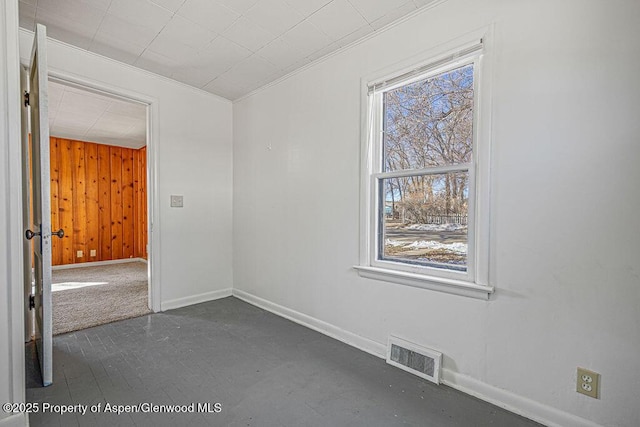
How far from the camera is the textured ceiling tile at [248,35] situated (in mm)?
2258

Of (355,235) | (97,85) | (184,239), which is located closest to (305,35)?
(355,235)

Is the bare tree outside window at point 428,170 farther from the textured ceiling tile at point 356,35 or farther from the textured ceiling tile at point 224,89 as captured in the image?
the textured ceiling tile at point 224,89

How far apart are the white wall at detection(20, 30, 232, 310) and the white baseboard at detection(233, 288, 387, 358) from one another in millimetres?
564

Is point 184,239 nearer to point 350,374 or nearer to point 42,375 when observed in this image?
point 42,375

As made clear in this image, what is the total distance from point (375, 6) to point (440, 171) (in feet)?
3.87

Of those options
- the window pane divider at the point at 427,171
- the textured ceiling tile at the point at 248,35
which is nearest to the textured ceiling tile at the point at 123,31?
the textured ceiling tile at the point at 248,35

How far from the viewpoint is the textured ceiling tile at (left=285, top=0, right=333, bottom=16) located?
6.56 feet

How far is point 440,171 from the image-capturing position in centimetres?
200

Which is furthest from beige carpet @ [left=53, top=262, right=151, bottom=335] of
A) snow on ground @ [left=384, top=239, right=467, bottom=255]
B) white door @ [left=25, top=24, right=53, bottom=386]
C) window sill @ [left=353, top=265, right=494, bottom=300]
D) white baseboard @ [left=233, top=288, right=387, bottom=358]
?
snow on ground @ [left=384, top=239, right=467, bottom=255]

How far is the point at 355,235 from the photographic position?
2.46 metres

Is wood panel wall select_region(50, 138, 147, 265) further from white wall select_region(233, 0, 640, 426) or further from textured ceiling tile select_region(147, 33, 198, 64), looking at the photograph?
white wall select_region(233, 0, 640, 426)

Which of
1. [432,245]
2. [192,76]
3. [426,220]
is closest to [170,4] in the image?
[192,76]

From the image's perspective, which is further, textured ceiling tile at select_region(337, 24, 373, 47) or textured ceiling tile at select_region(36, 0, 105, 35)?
textured ceiling tile at select_region(337, 24, 373, 47)

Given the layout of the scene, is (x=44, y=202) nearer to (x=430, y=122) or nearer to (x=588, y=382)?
(x=430, y=122)
